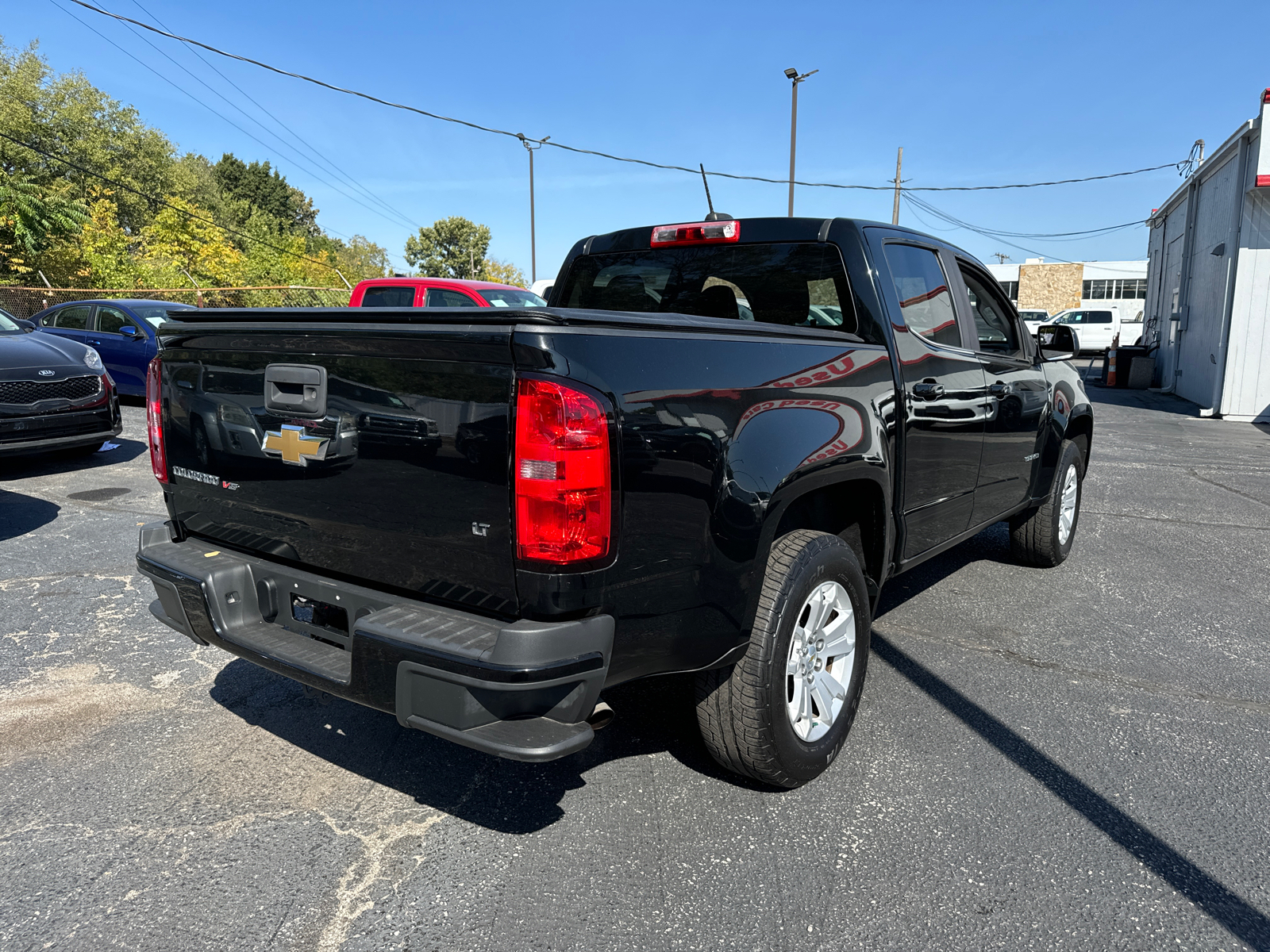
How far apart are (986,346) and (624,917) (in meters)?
3.34

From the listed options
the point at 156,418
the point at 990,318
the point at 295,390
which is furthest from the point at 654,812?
the point at 990,318

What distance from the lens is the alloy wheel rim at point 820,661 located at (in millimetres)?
2830

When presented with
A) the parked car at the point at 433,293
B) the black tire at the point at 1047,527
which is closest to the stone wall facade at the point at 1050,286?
the parked car at the point at 433,293

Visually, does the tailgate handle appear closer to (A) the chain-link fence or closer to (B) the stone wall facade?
(A) the chain-link fence

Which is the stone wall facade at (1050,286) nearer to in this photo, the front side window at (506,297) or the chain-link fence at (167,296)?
the chain-link fence at (167,296)

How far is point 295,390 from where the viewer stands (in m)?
2.49

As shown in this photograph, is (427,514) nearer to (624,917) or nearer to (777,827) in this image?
(624,917)

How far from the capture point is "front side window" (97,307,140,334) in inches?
466

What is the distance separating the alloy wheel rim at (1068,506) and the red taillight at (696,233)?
2.92m

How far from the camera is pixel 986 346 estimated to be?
4402mm

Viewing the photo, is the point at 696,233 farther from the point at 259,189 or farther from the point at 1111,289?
the point at 259,189

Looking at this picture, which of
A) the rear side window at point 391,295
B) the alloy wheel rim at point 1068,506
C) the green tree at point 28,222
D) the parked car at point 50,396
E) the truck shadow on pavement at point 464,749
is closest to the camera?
the truck shadow on pavement at point 464,749

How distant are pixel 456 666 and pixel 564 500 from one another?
47 cm

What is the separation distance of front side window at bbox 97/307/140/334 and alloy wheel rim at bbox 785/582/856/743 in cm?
1173
